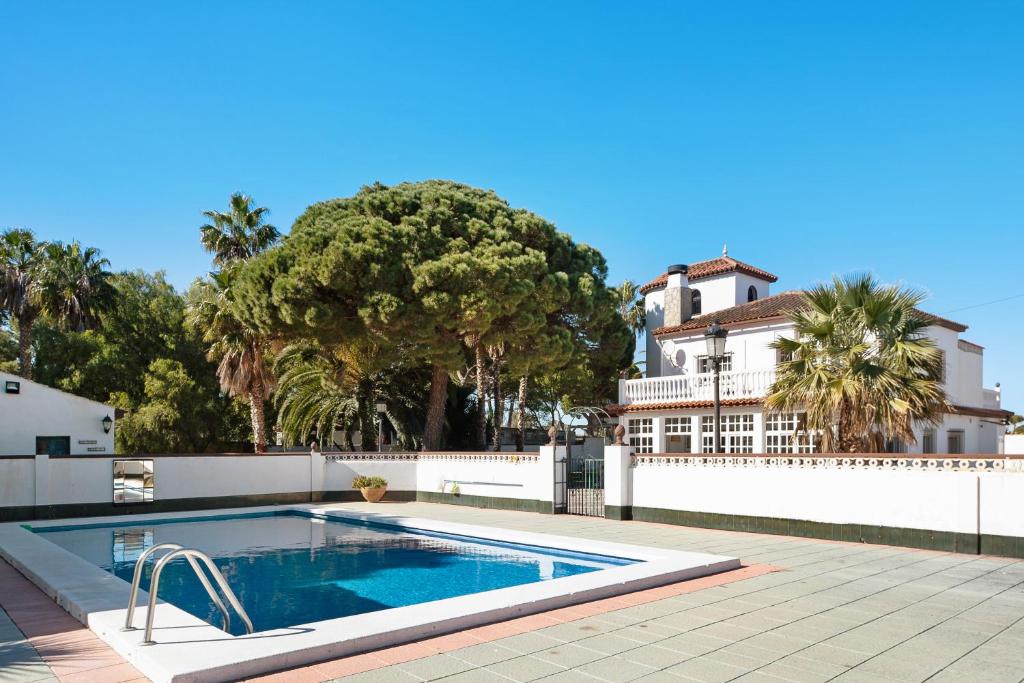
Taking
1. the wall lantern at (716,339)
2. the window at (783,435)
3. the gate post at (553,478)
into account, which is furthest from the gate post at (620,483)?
the window at (783,435)

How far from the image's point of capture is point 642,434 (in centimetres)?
2639

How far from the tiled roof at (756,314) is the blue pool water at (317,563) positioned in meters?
14.3

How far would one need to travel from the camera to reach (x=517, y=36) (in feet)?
57.1

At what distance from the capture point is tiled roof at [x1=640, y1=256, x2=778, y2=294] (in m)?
28.7

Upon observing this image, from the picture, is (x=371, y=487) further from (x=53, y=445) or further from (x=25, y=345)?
(x=25, y=345)

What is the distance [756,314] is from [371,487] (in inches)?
546

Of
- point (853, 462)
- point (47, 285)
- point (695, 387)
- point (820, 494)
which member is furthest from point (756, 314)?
point (47, 285)

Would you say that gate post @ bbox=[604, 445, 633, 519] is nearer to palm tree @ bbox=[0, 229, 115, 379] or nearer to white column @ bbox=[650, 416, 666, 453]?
white column @ bbox=[650, 416, 666, 453]

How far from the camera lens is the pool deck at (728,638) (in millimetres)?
5766

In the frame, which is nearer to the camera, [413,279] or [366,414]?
[413,279]

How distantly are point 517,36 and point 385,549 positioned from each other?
39.1ft

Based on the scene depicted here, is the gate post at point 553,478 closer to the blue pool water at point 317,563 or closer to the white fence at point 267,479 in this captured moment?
the white fence at point 267,479

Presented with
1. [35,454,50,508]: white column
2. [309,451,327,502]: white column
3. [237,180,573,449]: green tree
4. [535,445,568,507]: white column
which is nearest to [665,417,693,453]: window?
[237,180,573,449]: green tree

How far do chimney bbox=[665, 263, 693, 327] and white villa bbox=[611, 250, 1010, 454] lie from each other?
0.13 feet
